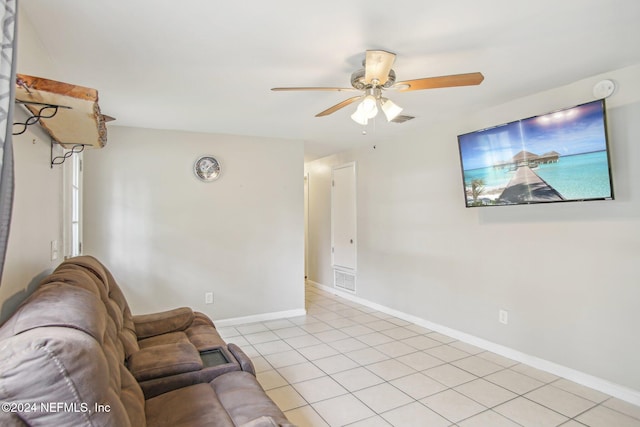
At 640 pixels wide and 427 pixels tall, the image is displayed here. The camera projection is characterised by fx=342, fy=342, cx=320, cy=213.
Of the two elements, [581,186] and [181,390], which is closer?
[181,390]

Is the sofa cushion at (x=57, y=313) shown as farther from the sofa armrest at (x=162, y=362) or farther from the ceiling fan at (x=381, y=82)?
the ceiling fan at (x=381, y=82)

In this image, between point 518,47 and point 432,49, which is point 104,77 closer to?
point 432,49

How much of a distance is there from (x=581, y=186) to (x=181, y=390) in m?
2.89

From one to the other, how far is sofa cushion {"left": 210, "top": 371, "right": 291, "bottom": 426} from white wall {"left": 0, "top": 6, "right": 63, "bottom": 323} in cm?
97

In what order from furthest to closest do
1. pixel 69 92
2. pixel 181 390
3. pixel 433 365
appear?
pixel 433 365 → pixel 181 390 → pixel 69 92

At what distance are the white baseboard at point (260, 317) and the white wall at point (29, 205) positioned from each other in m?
2.24

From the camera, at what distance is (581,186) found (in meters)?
2.47

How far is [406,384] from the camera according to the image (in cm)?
267

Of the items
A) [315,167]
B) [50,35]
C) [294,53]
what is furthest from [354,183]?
[50,35]

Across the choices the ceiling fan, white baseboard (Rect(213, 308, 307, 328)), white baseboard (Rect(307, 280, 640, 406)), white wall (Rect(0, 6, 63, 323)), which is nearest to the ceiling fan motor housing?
the ceiling fan

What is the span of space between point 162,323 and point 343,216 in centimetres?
341

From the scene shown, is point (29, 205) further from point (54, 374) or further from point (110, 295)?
point (54, 374)

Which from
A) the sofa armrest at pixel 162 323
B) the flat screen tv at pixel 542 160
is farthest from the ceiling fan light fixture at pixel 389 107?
the sofa armrest at pixel 162 323

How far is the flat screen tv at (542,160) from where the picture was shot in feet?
7.77
